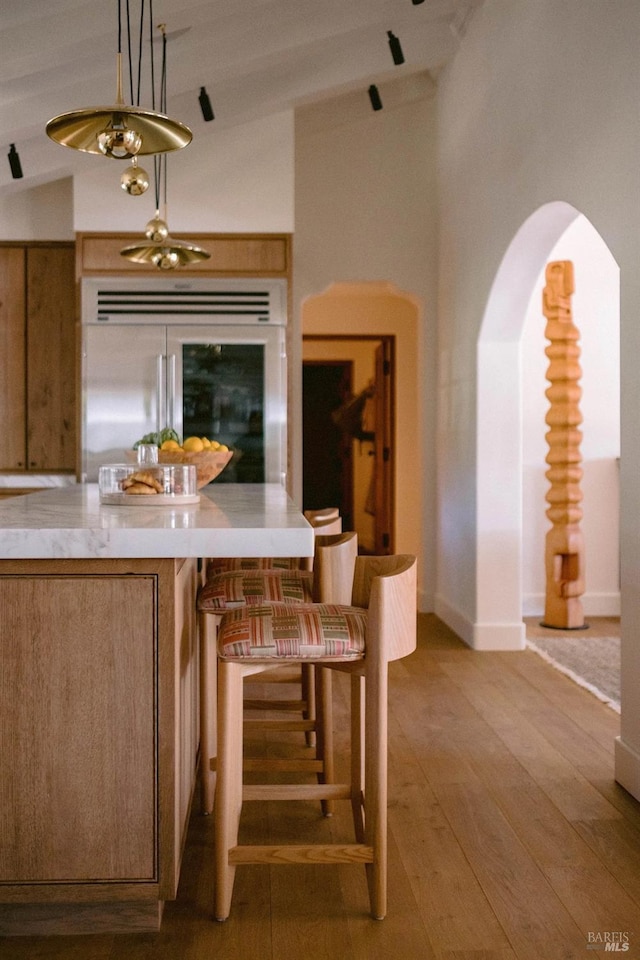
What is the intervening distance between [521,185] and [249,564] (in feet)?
6.91

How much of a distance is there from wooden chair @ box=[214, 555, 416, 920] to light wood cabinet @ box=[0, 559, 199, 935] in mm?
119

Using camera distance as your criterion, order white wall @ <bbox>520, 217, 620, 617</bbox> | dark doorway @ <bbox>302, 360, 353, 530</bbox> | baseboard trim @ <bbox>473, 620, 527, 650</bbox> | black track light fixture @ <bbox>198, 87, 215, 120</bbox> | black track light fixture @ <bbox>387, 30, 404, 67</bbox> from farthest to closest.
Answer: dark doorway @ <bbox>302, 360, 353, 530</bbox> → white wall @ <bbox>520, 217, 620, 617</bbox> → baseboard trim @ <bbox>473, 620, 527, 650</bbox> → black track light fixture @ <bbox>387, 30, 404, 67</bbox> → black track light fixture @ <bbox>198, 87, 215, 120</bbox>

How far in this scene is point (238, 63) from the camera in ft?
14.1

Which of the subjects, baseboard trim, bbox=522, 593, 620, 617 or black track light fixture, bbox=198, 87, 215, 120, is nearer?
black track light fixture, bbox=198, 87, 215, 120

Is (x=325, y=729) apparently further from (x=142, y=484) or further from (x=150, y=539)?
(x=150, y=539)

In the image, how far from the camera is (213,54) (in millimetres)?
4227

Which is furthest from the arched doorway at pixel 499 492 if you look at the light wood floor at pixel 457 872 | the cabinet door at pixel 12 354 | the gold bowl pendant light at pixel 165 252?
the cabinet door at pixel 12 354

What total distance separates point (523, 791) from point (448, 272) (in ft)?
11.7

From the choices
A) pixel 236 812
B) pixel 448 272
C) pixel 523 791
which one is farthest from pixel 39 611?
pixel 448 272

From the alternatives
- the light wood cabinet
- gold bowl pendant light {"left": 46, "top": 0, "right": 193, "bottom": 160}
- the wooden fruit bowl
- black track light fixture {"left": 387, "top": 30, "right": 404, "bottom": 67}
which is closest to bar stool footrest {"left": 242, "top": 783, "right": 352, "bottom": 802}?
the light wood cabinet

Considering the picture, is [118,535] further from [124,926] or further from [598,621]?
[598,621]

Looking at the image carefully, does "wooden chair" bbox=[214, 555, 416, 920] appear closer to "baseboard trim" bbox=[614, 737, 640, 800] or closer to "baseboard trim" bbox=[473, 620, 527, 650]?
"baseboard trim" bbox=[614, 737, 640, 800]

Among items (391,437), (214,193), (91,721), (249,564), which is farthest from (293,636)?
(391,437)

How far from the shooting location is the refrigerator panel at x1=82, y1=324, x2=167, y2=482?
5.18 m
